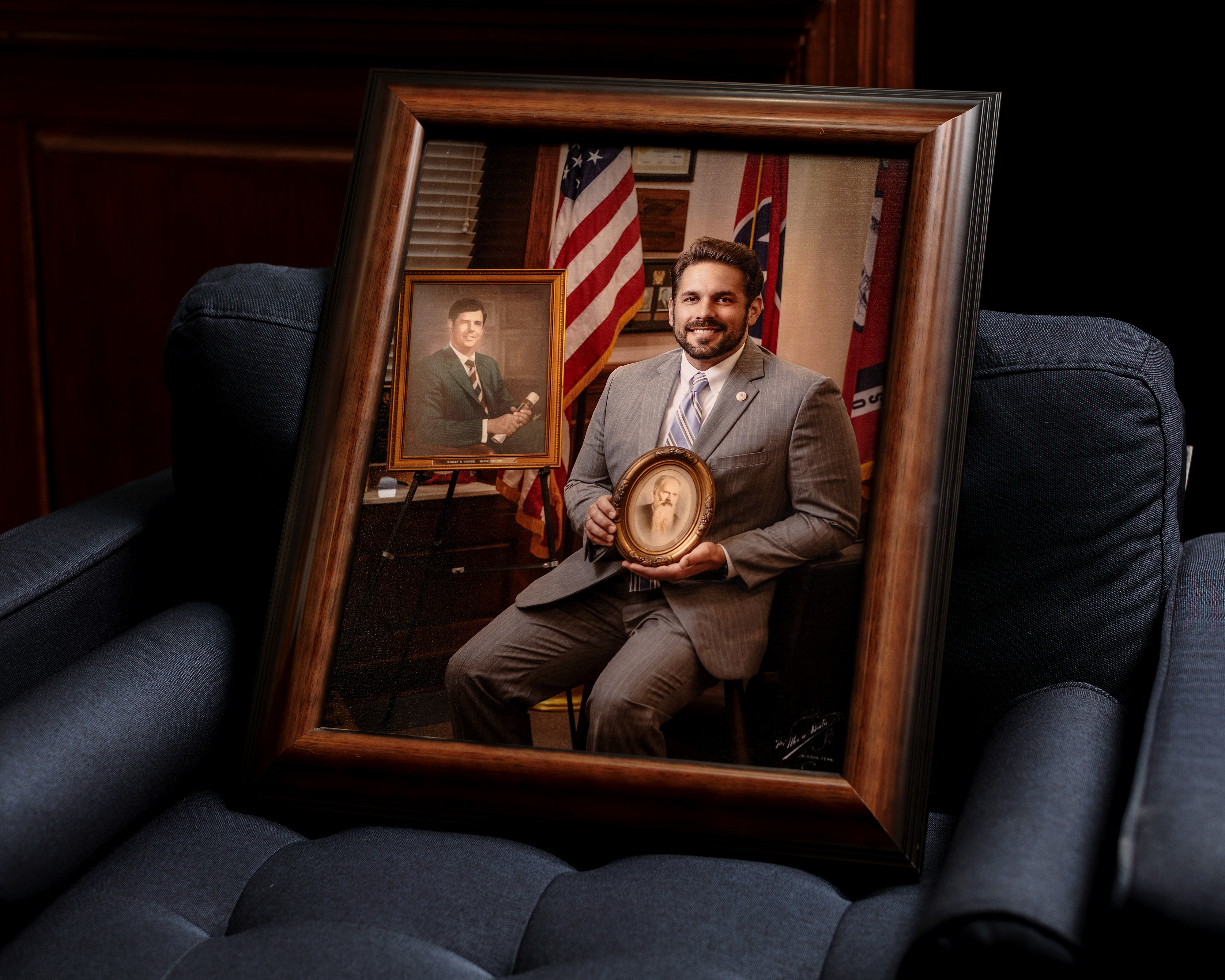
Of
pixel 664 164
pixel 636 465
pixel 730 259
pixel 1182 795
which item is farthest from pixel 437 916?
pixel 664 164

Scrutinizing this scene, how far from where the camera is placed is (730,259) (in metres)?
0.89

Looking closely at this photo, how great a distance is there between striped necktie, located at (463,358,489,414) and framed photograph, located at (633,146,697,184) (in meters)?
0.28

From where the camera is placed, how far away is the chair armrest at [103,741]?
70cm

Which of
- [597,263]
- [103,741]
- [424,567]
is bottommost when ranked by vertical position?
[103,741]

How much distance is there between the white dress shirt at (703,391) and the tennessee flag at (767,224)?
3cm

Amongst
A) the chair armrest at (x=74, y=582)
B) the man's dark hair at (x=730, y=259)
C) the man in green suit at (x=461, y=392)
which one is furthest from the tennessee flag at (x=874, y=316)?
the chair armrest at (x=74, y=582)

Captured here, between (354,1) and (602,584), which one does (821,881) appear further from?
(354,1)

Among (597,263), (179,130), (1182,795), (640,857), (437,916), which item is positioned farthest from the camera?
(179,130)

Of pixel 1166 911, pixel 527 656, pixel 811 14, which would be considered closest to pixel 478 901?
pixel 527 656

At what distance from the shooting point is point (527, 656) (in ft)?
2.94

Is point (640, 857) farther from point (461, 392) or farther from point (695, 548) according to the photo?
point (461, 392)

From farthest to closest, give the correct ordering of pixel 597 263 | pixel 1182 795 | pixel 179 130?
pixel 179 130 → pixel 597 263 → pixel 1182 795

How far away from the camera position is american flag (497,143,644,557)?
91 centimetres

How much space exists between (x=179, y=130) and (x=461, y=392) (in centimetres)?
101
